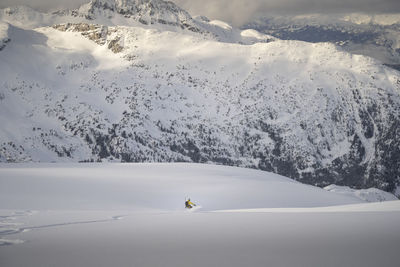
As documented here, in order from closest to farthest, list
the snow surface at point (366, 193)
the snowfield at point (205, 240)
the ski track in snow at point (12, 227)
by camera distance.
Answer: the snowfield at point (205, 240) < the ski track in snow at point (12, 227) < the snow surface at point (366, 193)

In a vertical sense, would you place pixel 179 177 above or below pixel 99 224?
below

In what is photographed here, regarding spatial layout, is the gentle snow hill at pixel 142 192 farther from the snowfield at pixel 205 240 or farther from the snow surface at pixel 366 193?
the snow surface at pixel 366 193

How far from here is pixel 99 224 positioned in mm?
13984

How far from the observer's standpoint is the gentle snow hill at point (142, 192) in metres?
30.4

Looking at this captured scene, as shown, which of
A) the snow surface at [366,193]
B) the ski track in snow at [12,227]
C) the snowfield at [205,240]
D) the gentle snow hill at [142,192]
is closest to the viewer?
the snowfield at [205,240]

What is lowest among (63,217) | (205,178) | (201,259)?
(205,178)

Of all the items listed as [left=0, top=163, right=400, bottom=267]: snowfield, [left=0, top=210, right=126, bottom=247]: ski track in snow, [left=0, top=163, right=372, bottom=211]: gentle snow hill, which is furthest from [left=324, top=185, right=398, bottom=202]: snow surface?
[left=0, top=210, right=126, bottom=247]: ski track in snow

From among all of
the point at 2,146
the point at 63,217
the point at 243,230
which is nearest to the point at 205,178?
the point at 63,217

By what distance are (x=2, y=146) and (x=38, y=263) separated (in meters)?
197

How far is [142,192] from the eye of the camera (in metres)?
36.7

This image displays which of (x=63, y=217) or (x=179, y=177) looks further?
(x=179, y=177)

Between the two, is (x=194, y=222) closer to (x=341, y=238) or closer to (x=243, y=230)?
(x=243, y=230)

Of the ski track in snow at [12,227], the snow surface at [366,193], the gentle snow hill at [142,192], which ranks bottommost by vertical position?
the snow surface at [366,193]

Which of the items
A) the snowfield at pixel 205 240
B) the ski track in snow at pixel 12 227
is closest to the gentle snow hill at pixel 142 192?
the ski track in snow at pixel 12 227
